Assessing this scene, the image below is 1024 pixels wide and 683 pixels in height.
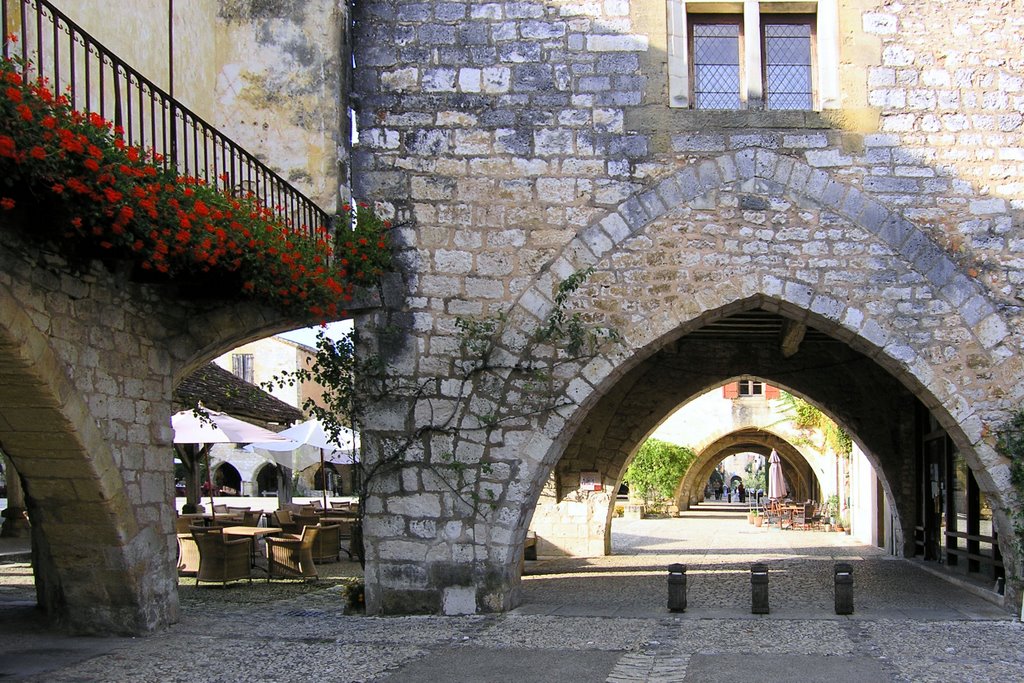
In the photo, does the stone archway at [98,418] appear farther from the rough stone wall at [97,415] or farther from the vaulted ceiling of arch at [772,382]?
the vaulted ceiling of arch at [772,382]

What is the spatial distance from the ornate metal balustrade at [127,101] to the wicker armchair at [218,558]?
3262mm

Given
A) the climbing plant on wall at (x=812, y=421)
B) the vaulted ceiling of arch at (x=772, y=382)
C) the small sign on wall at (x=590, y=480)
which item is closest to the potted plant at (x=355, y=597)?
the vaulted ceiling of arch at (x=772, y=382)

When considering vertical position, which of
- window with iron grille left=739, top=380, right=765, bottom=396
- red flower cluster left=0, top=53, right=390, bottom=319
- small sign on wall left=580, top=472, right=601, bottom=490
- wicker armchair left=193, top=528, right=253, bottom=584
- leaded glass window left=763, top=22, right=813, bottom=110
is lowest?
wicker armchair left=193, top=528, right=253, bottom=584

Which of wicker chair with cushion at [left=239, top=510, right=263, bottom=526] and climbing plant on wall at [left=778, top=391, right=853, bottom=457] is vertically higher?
climbing plant on wall at [left=778, top=391, right=853, bottom=457]

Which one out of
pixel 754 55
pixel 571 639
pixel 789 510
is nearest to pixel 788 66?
pixel 754 55

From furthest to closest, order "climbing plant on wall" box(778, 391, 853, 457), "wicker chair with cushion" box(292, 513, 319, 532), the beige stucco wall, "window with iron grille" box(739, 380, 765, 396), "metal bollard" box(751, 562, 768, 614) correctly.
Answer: "window with iron grille" box(739, 380, 765, 396)
"climbing plant on wall" box(778, 391, 853, 457)
"wicker chair with cushion" box(292, 513, 319, 532)
the beige stucco wall
"metal bollard" box(751, 562, 768, 614)

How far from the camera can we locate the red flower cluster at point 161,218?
4.98m

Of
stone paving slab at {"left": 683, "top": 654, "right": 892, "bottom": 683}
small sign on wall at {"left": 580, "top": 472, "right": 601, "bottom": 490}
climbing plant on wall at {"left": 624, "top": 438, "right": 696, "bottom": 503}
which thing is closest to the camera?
stone paving slab at {"left": 683, "top": 654, "right": 892, "bottom": 683}

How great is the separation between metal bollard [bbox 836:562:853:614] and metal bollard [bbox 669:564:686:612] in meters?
1.17

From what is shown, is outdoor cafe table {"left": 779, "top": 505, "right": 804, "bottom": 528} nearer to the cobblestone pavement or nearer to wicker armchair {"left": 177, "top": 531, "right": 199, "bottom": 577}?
the cobblestone pavement

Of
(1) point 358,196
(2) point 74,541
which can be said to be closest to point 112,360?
(2) point 74,541

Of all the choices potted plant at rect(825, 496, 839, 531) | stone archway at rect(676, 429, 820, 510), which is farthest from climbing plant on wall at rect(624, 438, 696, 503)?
potted plant at rect(825, 496, 839, 531)

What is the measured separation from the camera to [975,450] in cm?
818

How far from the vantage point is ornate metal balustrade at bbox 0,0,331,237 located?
6.15 m
